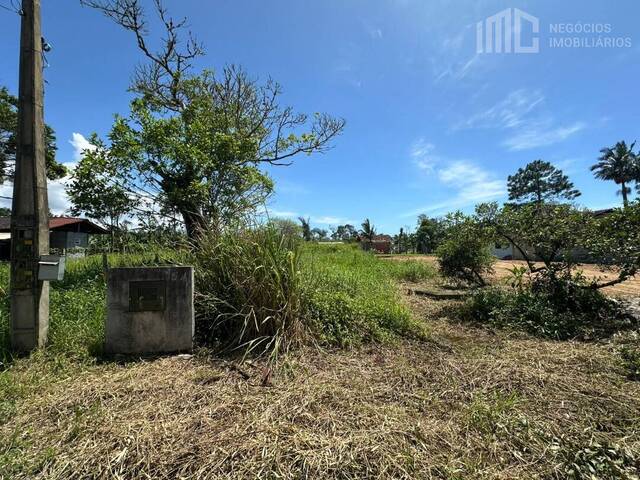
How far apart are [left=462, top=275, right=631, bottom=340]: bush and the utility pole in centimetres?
516

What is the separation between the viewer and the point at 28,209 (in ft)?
9.53

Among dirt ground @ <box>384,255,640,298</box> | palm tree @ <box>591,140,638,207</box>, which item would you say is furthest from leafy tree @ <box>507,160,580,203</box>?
dirt ground @ <box>384,255,640,298</box>

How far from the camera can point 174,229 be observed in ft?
17.6

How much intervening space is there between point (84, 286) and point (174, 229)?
1.53 m

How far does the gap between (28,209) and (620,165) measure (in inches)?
1771

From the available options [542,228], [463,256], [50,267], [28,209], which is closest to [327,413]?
[50,267]

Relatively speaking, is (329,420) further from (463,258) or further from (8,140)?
(8,140)

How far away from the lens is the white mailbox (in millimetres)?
2906

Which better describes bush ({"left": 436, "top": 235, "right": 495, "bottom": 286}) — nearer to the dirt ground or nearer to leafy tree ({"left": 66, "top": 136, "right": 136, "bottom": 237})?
the dirt ground

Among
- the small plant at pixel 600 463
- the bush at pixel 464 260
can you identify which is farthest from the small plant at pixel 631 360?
the bush at pixel 464 260

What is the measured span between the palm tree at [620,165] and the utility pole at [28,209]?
42678 millimetres

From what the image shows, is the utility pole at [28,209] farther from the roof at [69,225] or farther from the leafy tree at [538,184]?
the leafy tree at [538,184]

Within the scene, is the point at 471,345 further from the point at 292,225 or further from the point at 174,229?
the point at 174,229

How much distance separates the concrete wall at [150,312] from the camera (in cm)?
296
